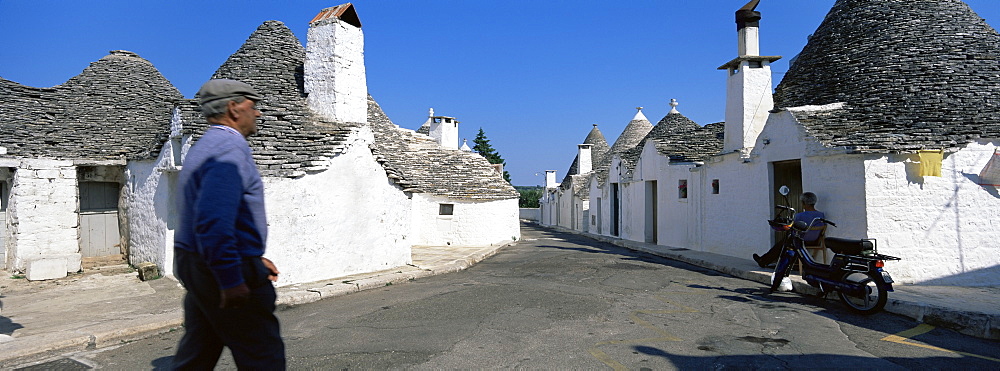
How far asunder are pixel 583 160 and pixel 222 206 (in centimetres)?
3404

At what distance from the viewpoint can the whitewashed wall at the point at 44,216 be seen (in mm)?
9992

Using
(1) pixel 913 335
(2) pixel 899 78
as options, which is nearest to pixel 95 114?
(1) pixel 913 335

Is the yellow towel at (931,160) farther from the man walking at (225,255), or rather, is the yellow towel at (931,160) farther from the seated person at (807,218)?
Answer: the man walking at (225,255)

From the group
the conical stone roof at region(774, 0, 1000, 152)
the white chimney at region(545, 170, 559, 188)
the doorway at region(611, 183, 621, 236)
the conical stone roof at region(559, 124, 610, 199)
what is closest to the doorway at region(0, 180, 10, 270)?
the conical stone roof at region(774, 0, 1000, 152)

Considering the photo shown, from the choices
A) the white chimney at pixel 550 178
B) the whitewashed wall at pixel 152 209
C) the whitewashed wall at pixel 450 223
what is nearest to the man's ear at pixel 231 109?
the whitewashed wall at pixel 152 209

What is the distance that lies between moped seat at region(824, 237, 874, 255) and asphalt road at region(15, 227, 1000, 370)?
2.41 feet

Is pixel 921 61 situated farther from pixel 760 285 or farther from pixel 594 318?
pixel 594 318

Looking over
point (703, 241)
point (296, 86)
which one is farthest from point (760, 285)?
point (296, 86)

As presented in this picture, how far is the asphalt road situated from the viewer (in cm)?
462

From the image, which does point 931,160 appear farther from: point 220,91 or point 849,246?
point 220,91

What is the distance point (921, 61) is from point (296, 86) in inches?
483

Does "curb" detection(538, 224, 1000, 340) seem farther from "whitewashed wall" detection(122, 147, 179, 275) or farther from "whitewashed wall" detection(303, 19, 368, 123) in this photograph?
"whitewashed wall" detection(122, 147, 179, 275)

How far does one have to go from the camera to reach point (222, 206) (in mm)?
2367

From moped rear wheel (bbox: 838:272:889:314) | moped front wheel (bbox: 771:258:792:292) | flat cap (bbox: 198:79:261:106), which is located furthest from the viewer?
moped front wheel (bbox: 771:258:792:292)
